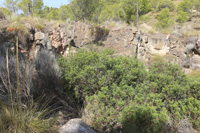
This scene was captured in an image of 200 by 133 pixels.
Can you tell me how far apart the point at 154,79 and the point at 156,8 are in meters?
48.9

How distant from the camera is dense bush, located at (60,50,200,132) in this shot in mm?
2900

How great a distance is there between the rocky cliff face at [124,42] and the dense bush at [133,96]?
20.2 ft

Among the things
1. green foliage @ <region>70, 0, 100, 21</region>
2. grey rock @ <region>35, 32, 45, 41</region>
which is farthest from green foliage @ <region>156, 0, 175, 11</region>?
grey rock @ <region>35, 32, 45, 41</region>

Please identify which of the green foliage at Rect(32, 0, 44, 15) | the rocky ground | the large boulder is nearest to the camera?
the large boulder

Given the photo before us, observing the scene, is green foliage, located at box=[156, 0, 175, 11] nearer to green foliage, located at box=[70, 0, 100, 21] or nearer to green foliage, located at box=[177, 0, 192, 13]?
green foliage, located at box=[177, 0, 192, 13]

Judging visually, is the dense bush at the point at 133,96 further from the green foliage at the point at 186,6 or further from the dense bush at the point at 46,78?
the green foliage at the point at 186,6

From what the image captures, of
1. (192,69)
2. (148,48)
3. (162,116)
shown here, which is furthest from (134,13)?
(162,116)

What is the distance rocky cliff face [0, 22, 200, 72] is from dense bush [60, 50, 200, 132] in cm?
615

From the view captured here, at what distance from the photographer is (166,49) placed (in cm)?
1688

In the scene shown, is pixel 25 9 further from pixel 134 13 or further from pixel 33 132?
pixel 33 132

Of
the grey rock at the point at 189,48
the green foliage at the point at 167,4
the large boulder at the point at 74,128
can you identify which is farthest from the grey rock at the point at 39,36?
the green foliage at the point at 167,4

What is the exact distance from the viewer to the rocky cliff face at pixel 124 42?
435 inches

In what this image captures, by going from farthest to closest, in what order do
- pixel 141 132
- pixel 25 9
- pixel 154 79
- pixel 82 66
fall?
pixel 25 9, pixel 82 66, pixel 154 79, pixel 141 132

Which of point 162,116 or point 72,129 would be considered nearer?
point 72,129
